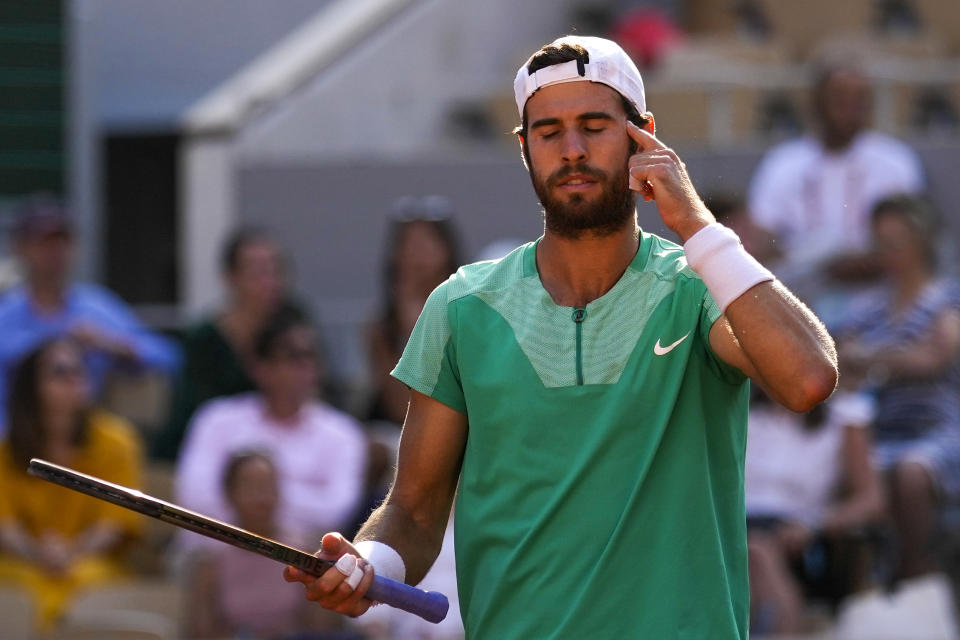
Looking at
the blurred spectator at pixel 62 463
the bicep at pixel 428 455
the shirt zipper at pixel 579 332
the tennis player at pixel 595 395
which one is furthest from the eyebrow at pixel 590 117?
the blurred spectator at pixel 62 463

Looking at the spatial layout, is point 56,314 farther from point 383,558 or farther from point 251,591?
point 383,558

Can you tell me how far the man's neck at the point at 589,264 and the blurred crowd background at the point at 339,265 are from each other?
2.92 m

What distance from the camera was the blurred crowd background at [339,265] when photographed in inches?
309

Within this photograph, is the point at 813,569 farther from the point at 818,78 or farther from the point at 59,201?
the point at 59,201

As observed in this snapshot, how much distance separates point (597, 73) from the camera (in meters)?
3.66

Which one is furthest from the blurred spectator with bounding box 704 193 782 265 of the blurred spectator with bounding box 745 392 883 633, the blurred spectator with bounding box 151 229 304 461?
the blurred spectator with bounding box 151 229 304 461

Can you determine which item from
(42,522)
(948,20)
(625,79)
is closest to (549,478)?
(625,79)

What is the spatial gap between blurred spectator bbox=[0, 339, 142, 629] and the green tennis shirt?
4808mm

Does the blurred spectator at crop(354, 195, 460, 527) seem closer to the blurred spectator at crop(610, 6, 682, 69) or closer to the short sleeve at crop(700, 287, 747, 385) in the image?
the blurred spectator at crop(610, 6, 682, 69)

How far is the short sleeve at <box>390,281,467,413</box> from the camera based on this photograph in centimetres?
373

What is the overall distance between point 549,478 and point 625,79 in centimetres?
87

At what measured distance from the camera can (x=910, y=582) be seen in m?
7.82

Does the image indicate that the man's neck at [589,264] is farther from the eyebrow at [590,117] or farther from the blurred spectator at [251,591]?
the blurred spectator at [251,591]

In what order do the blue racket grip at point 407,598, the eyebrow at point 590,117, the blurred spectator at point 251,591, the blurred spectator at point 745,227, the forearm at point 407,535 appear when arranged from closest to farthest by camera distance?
1. the blue racket grip at point 407,598
2. the eyebrow at point 590,117
3. the forearm at point 407,535
4. the blurred spectator at point 251,591
5. the blurred spectator at point 745,227
